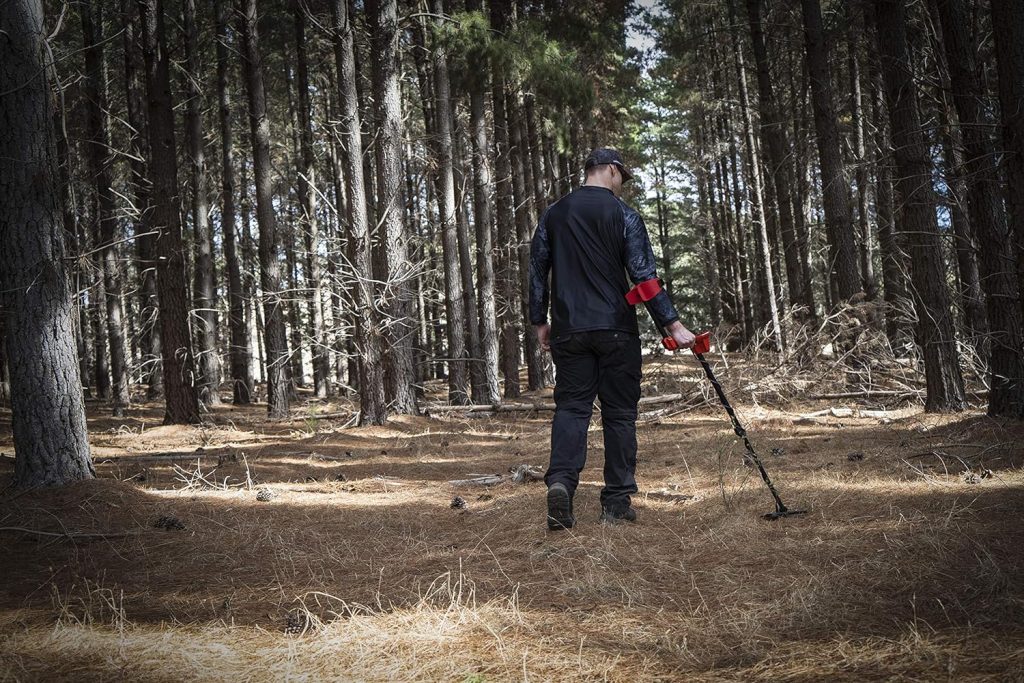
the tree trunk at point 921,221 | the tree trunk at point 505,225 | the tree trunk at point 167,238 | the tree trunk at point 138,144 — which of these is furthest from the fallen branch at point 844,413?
the tree trunk at point 167,238

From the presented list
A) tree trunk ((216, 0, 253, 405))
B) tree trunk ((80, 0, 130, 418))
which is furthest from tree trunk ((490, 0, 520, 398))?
tree trunk ((80, 0, 130, 418))

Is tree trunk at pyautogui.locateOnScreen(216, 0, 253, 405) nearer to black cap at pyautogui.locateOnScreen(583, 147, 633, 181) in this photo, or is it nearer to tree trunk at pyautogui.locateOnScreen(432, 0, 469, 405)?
tree trunk at pyautogui.locateOnScreen(432, 0, 469, 405)

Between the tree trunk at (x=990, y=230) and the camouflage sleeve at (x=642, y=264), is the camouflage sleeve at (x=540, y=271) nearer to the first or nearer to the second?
the camouflage sleeve at (x=642, y=264)

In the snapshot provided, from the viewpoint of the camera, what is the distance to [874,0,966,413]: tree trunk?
8109 millimetres

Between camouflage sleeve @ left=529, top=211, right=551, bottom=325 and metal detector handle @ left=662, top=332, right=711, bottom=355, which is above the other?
camouflage sleeve @ left=529, top=211, right=551, bottom=325

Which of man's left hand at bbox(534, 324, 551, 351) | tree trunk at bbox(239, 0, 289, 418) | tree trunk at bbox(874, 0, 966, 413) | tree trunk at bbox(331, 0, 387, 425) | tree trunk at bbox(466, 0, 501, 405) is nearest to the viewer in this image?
man's left hand at bbox(534, 324, 551, 351)

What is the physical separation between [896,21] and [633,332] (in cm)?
615

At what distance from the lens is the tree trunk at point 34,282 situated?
556 centimetres

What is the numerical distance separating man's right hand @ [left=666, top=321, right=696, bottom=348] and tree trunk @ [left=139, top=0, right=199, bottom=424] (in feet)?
34.1

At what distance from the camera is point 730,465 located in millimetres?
6590

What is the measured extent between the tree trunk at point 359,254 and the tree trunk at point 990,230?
25.1 feet

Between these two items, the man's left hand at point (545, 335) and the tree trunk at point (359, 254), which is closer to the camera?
the man's left hand at point (545, 335)

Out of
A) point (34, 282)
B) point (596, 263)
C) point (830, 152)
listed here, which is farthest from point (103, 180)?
point (596, 263)

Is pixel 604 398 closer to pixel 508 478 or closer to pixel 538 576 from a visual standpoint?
pixel 538 576
